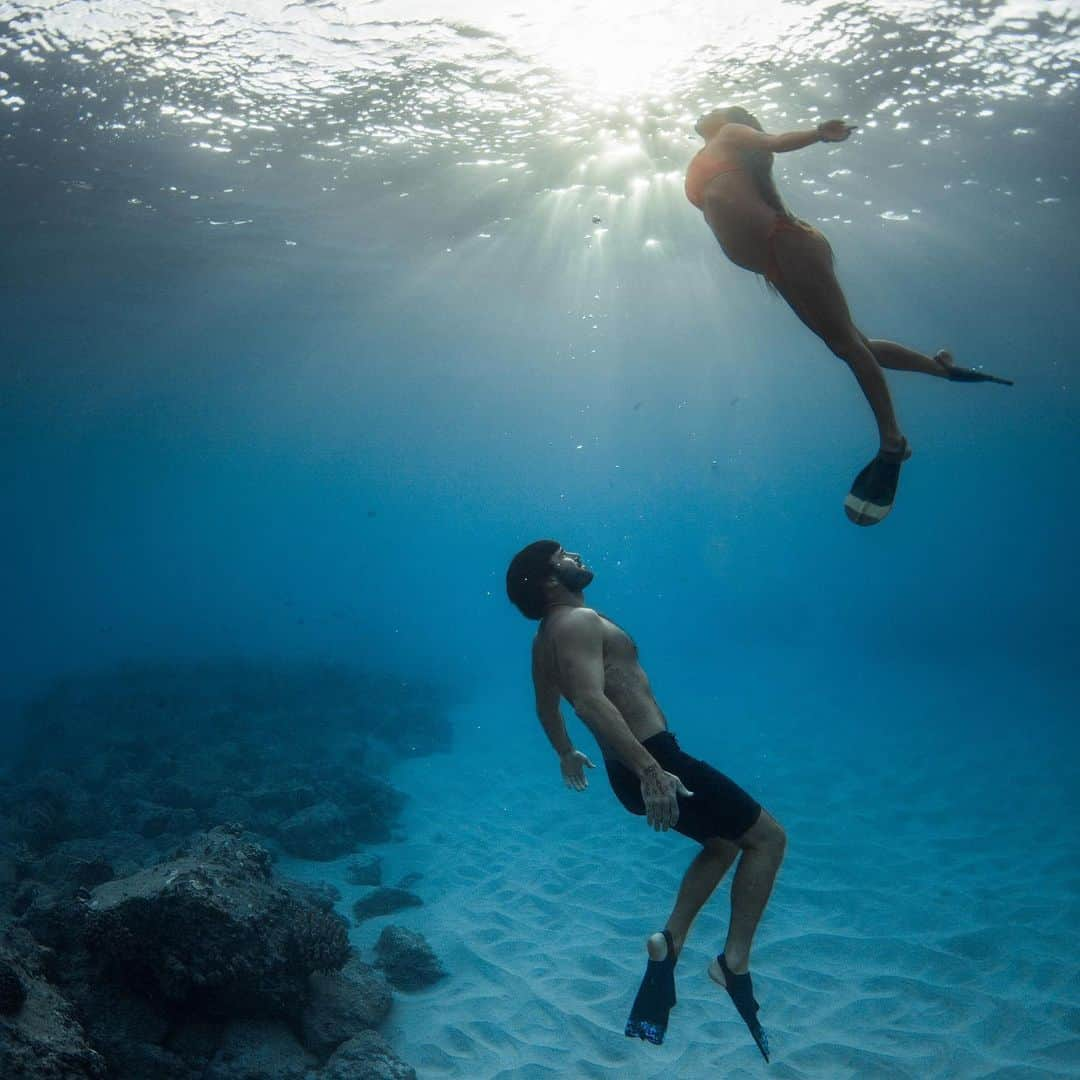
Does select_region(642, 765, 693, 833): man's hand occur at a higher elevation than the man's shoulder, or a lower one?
lower

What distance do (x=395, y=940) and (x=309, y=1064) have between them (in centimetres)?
193

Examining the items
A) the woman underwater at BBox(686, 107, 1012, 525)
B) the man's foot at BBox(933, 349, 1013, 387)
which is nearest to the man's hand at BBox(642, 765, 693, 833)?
the woman underwater at BBox(686, 107, 1012, 525)

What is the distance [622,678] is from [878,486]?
5.39 feet

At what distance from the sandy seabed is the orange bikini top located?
18.7 ft

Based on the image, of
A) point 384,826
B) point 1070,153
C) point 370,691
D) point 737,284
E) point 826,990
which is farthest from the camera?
point 737,284

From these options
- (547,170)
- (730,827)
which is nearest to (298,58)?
(547,170)

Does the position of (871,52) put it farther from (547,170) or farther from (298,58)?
(298,58)

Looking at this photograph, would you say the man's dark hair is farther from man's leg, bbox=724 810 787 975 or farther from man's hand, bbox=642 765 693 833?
man's leg, bbox=724 810 787 975

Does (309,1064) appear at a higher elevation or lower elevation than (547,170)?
lower

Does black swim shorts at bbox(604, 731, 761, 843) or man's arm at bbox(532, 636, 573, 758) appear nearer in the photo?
black swim shorts at bbox(604, 731, 761, 843)

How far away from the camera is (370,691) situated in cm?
2259

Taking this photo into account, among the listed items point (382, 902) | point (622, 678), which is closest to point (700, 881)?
point (622, 678)

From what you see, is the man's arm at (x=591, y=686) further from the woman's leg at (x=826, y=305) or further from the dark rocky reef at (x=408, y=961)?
the dark rocky reef at (x=408, y=961)

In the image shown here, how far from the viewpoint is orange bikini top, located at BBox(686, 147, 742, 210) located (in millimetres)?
3715
